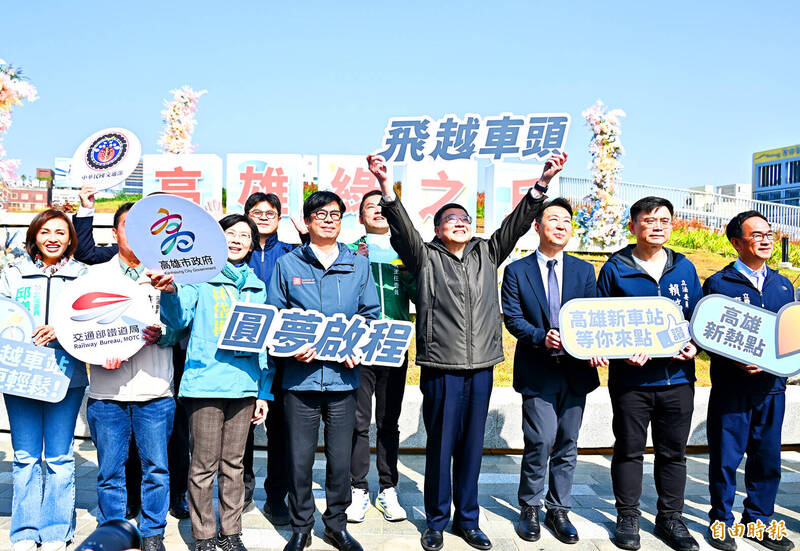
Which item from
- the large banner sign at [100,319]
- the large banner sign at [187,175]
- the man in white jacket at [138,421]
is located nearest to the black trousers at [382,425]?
the man in white jacket at [138,421]

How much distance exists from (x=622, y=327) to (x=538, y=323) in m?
0.49

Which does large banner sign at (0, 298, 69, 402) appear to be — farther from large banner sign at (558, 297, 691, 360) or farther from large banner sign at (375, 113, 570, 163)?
A: large banner sign at (375, 113, 570, 163)

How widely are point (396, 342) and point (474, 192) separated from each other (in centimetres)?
588

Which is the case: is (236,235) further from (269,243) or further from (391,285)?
(391,285)

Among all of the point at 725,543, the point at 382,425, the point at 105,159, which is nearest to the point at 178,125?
the point at 105,159

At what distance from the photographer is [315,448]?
329 cm

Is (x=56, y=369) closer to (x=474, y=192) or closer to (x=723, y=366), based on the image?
(x=723, y=366)

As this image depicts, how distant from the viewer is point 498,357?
353cm

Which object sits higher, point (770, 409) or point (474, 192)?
point (474, 192)

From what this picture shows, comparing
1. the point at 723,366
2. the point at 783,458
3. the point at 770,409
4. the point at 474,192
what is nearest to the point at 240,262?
the point at 723,366

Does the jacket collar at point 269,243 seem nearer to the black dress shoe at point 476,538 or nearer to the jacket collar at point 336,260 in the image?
the jacket collar at point 336,260

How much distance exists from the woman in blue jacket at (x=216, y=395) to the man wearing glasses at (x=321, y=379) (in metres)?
0.19

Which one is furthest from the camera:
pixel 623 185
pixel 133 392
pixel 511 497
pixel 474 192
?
pixel 623 185

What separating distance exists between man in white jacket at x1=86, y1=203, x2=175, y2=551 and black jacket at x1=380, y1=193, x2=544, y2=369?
1.42 metres
